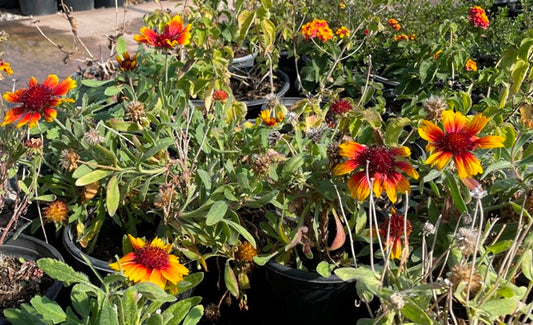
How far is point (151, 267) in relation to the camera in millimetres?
1086

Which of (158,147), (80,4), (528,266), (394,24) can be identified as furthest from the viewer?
(80,4)

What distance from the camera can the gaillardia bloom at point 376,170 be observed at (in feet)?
3.80

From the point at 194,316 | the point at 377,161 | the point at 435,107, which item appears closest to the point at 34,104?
the point at 194,316

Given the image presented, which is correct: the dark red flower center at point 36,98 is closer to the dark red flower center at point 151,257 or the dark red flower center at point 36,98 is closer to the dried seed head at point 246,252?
the dark red flower center at point 151,257

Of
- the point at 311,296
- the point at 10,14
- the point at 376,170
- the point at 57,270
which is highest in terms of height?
the point at 376,170

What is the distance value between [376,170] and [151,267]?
481 mm

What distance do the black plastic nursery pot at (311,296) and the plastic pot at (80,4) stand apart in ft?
15.0

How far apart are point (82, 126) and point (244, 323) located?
0.74m

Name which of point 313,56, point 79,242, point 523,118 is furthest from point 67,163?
point 313,56

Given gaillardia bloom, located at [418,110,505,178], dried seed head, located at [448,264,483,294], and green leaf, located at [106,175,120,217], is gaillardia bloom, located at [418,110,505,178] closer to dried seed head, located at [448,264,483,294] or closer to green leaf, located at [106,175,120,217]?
dried seed head, located at [448,264,483,294]

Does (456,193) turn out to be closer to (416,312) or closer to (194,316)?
(416,312)

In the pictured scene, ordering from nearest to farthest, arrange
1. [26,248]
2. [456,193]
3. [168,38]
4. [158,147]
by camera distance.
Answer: [456,193] < [158,147] < [26,248] < [168,38]

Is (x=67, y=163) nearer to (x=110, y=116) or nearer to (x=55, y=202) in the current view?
(x=55, y=202)

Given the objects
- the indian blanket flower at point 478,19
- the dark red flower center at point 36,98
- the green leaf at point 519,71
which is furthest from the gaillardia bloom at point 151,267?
the indian blanket flower at point 478,19
